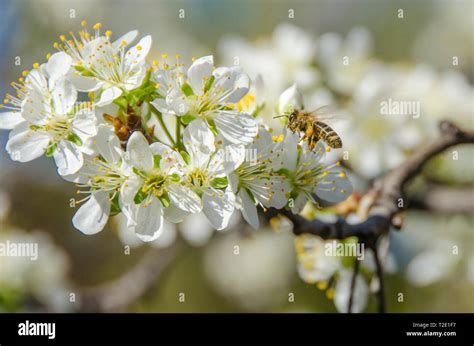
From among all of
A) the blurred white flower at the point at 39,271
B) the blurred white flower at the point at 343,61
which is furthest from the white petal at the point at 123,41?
the blurred white flower at the point at 39,271

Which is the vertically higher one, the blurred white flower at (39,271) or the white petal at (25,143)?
the white petal at (25,143)

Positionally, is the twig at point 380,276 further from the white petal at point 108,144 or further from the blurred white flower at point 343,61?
the blurred white flower at point 343,61

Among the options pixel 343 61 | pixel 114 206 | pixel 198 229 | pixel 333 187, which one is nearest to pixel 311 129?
pixel 333 187

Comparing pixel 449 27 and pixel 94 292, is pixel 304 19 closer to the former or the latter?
pixel 449 27

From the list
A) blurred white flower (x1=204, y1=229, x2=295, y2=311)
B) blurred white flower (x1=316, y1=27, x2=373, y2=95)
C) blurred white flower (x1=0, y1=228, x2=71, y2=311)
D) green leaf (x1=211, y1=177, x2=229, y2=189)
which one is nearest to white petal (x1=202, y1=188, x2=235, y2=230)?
green leaf (x1=211, y1=177, x2=229, y2=189)

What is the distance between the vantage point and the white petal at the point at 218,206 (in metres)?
1.45

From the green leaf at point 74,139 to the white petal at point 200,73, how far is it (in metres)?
0.27

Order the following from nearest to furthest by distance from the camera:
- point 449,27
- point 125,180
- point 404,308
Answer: point 125,180 → point 404,308 → point 449,27

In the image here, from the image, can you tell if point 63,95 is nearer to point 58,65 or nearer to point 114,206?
point 58,65

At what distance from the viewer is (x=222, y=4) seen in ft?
10.8

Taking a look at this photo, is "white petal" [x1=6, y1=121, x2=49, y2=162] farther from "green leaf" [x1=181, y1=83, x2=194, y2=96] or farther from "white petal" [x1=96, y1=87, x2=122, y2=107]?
"green leaf" [x1=181, y1=83, x2=194, y2=96]

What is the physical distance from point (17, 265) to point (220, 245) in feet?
3.37

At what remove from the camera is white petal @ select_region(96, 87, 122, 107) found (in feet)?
4.72
